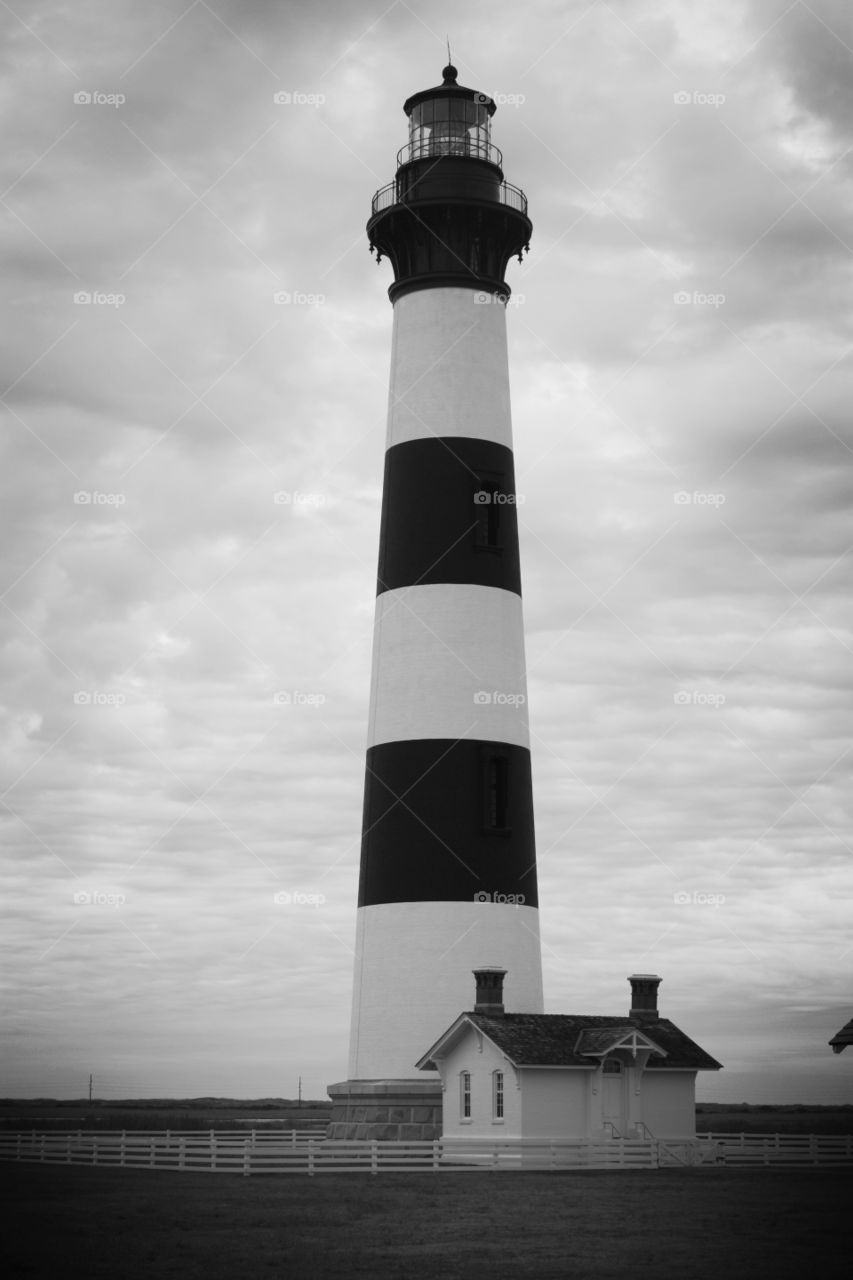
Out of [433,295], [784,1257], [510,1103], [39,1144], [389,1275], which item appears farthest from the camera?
[39,1144]

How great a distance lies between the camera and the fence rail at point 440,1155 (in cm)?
3262

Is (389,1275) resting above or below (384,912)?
below

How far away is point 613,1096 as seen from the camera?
115 ft

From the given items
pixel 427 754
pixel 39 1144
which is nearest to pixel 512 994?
pixel 427 754

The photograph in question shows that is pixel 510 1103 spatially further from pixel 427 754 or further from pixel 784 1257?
pixel 784 1257

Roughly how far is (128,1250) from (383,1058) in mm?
13694

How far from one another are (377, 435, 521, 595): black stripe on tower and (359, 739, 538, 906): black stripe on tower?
3922mm

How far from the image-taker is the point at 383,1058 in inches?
1335

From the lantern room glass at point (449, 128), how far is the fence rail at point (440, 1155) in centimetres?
2256

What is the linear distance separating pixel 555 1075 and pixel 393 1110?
141 inches

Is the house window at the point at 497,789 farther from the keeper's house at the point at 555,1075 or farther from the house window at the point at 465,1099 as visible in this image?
the house window at the point at 465,1099

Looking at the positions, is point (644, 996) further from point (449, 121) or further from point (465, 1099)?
point (449, 121)

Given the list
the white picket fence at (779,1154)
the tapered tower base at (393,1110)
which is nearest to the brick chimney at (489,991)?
the tapered tower base at (393,1110)

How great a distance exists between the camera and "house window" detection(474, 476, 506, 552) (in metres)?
35.4
